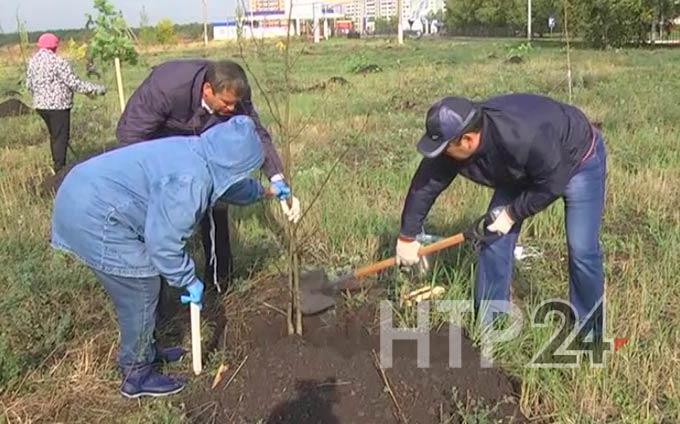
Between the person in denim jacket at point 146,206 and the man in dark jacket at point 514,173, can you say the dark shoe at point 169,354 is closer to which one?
the person in denim jacket at point 146,206

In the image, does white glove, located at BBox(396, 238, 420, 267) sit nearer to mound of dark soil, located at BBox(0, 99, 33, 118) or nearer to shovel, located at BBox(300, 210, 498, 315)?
shovel, located at BBox(300, 210, 498, 315)

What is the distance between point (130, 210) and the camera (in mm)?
2646

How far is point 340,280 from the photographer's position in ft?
12.2

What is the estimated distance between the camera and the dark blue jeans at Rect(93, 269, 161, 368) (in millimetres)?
2795

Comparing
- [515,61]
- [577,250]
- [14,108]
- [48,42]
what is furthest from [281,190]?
[515,61]

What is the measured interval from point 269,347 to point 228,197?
2.42 ft

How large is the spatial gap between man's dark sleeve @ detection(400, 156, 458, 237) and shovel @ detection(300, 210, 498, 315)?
15 cm

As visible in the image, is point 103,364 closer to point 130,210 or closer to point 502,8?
point 130,210

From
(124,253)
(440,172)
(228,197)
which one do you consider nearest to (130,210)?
(124,253)

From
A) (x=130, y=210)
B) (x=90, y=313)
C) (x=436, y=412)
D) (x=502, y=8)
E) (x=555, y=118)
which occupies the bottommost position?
(x=436, y=412)

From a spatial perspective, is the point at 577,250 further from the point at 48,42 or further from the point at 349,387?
the point at 48,42

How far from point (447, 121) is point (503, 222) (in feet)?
2.21

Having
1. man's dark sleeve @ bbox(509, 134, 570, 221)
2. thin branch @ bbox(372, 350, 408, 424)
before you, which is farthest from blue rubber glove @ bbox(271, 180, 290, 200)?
man's dark sleeve @ bbox(509, 134, 570, 221)

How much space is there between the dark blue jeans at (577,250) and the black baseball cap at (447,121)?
0.69 metres
